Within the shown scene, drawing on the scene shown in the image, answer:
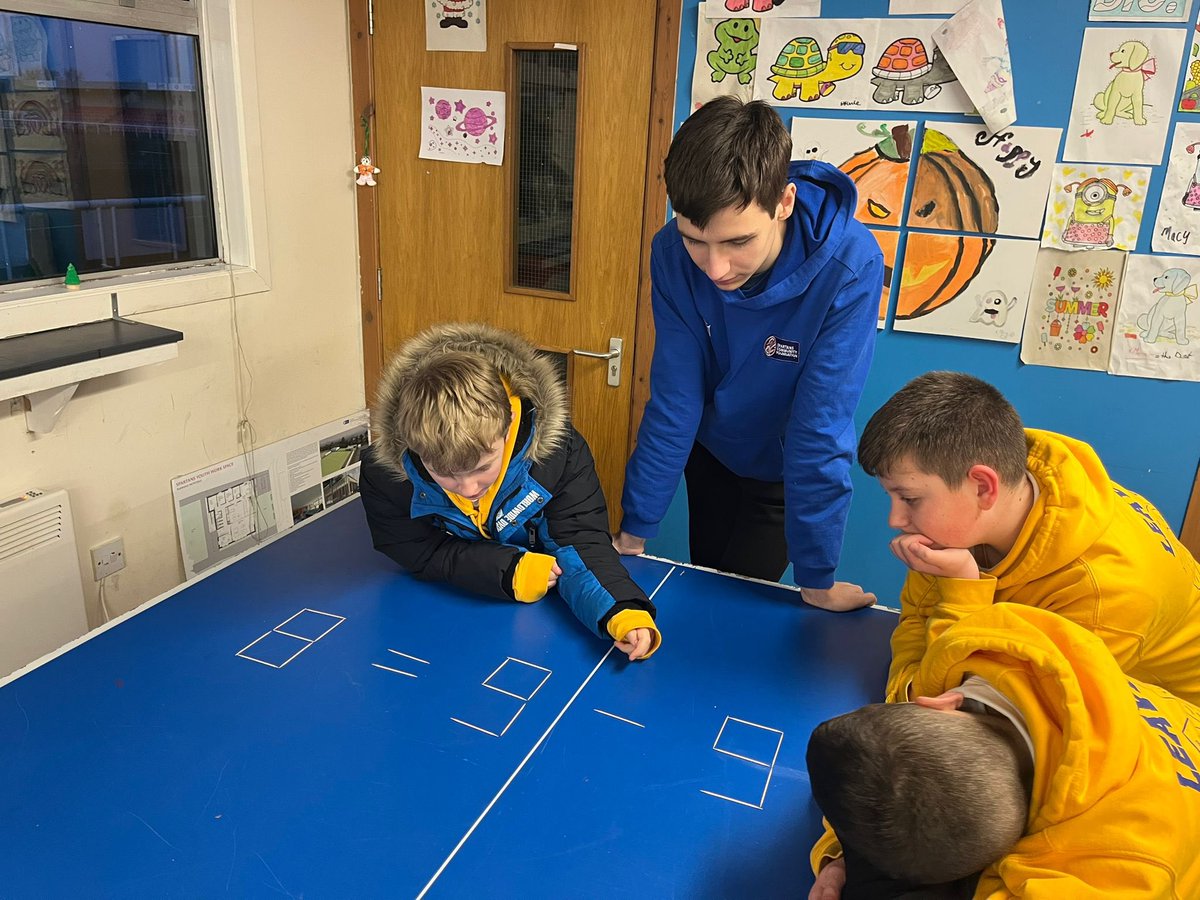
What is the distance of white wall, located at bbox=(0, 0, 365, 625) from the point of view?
2156 millimetres

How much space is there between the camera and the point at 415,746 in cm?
120

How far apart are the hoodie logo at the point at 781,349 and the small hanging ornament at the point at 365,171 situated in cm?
177

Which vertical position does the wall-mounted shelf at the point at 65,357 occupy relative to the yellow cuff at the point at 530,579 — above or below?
above

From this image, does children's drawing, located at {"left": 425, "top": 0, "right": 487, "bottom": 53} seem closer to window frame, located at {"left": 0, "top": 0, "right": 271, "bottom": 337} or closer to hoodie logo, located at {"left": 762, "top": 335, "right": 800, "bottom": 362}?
window frame, located at {"left": 0, "top": 0, "right": 271, "bottom": 337}

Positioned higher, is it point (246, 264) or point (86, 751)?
point (246, 264)

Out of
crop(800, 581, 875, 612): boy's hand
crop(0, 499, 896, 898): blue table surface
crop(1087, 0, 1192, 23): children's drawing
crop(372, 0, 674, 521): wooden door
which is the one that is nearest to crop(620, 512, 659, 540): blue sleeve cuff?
crop(0, 499, 896, 898): blue table surface

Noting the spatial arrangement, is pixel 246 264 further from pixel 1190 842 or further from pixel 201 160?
pixel 1190 842

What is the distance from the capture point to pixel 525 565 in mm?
1581

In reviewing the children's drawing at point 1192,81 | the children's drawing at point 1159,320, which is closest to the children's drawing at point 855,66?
→ the children's drawing at point 1192,81

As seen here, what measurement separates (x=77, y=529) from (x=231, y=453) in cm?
50

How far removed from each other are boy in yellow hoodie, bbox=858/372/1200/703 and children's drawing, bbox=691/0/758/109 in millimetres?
1445

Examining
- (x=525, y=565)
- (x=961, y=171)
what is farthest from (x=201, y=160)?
(x=961, y=171)

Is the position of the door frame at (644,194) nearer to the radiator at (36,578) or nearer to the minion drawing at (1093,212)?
the minion drawing at (1093,212)

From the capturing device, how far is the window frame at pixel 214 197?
6.59 ft
